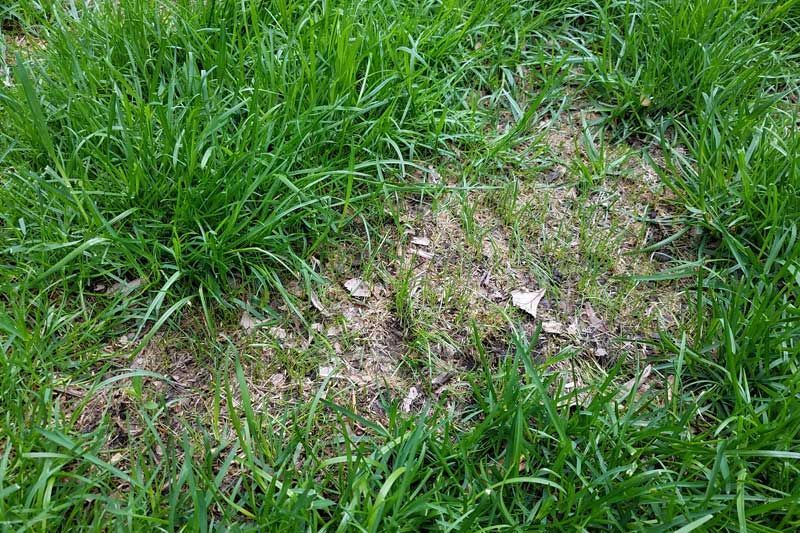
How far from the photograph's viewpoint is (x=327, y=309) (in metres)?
2.42

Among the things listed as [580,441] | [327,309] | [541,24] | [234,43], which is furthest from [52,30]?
[580,441]

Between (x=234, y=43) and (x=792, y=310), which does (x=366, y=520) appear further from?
(x=234, y=43)

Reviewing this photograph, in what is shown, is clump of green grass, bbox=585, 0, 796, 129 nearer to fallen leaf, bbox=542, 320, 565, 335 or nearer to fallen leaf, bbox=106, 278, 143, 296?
fallen leaf, bbox=542, 320, 565, 335

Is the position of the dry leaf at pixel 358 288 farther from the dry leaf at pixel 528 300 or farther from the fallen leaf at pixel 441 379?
the dry leaf at pixel 528 300

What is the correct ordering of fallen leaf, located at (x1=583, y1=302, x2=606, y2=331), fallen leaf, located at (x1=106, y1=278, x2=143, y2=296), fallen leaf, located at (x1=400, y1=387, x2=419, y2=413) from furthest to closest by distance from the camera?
fallen leaf, located at (x1=583, y1=302, x2=606, y2=331) → fallen leaf, located at (x1=106, y1=278, x2=143, y2=296) → fallen leaf, located at (x1=400, y1=387, x2=419, y2=413)

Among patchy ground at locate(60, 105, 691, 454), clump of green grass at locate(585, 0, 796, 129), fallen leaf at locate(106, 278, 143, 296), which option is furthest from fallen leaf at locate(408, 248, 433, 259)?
clump of green grass at locate(585, 0, 796, 129)

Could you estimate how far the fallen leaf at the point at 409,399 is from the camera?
7.22 feet

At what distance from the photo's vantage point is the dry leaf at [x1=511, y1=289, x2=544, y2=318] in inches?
97.0

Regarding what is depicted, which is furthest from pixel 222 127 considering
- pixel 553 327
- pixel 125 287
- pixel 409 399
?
pixel 553 327

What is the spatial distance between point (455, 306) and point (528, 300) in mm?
284

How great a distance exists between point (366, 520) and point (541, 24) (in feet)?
8.65

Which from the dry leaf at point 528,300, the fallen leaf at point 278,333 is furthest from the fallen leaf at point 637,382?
the fallen leaf at point 278,333

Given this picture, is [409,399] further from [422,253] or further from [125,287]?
[125,287]

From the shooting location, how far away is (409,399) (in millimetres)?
2227
